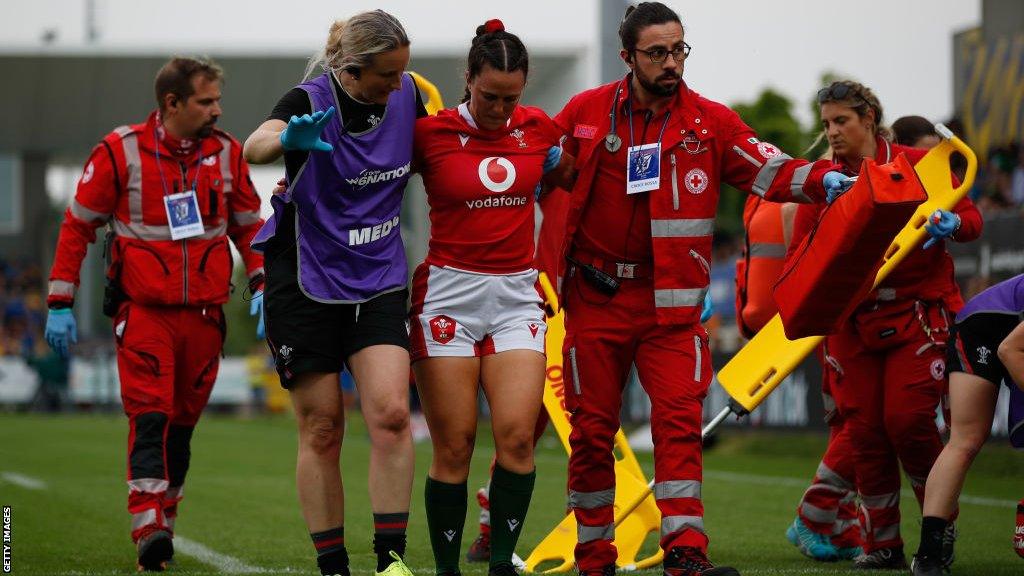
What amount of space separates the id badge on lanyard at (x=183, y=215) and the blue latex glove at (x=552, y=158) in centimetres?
227

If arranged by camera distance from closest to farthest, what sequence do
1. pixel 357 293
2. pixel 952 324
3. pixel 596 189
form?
pixel 357 293
pixel 596 189
pixel 952 324

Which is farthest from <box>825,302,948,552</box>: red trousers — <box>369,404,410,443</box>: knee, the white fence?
the white fence

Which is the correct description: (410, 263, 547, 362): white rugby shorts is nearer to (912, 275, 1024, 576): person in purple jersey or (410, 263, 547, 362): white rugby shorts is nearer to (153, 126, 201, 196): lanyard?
(912, 275, 1024, 576): person in purple jersey

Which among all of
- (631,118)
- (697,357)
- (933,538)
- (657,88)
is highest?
(657,88)

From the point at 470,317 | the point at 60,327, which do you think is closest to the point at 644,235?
the point at 470,317

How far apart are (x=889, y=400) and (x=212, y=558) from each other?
3.43 metres

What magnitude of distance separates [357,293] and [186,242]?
211cm

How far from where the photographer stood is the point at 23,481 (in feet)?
41.3

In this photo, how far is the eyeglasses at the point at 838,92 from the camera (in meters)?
7.26

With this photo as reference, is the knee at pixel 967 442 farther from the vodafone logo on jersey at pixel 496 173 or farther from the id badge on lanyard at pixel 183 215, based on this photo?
the id badge on lanyard at pixel 183 215

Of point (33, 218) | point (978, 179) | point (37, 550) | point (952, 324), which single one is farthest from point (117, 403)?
point (952, 324)

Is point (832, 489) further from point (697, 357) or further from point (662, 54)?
point (662, 54)

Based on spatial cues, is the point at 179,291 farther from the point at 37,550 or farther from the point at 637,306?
the point at 637,306

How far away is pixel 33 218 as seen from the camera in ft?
129
